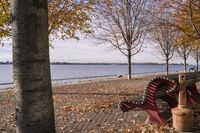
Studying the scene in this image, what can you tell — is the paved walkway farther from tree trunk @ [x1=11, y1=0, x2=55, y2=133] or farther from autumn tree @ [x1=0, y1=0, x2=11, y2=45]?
autumn tree @ [x1=0, y1=0, x2=11, y2=45]

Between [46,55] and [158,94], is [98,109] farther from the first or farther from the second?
[46,55]

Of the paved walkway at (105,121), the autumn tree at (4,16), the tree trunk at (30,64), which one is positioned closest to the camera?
the tree trunk at (30,64)

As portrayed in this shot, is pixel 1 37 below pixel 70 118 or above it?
above

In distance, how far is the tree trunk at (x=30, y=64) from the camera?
339 centimetres

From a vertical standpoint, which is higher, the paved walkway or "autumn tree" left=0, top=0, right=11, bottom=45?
"autumn tree" left=0, top=0, right=11, bottom=45

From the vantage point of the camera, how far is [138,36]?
3083 centimetres

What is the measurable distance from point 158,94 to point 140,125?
0.83 metres

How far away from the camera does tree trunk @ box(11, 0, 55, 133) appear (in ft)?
11.1

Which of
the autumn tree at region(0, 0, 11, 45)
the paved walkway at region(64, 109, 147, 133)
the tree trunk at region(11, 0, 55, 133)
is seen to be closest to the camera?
the tree trunk at region(11, 0, 55, 133)

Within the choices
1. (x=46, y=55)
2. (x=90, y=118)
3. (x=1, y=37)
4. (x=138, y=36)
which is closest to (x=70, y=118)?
(x=90, y=118)

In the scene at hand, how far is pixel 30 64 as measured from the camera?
3385mm

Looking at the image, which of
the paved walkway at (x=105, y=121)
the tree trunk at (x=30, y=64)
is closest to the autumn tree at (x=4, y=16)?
the paved walkway at (x=105, y=121)

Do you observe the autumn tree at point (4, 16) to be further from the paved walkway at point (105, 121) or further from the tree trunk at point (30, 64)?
the tree trunk at point (30, 64)

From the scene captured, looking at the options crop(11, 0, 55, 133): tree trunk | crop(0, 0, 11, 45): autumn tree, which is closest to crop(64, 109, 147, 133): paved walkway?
crop(11, 0, 55, 133): tree trunk
